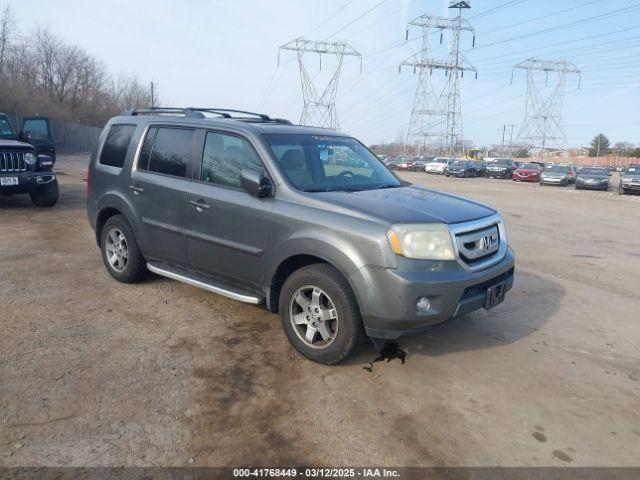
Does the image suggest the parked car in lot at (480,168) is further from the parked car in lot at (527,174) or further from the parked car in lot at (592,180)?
the parked car in lot at (592,180)

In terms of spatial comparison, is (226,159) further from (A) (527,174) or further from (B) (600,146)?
(B) (600,146)

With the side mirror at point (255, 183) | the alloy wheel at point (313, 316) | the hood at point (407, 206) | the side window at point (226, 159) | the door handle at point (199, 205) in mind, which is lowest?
the alloy wheel at point (313, 316)

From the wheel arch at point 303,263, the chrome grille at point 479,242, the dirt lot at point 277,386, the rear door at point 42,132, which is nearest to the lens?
the dirt lot at point 277,386

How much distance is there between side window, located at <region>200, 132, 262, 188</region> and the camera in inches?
173

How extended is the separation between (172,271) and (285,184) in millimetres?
1696

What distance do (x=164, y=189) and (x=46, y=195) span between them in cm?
727

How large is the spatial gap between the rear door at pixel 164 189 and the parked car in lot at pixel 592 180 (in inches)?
1174

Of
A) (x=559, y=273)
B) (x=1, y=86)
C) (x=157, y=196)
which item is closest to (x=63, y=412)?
(x=157, y=196)

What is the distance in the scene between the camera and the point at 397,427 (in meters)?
3.14

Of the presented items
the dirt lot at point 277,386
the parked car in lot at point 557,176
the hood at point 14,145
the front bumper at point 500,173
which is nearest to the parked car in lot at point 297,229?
the dirt lot at point 277,386

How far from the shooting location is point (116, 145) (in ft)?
18.4

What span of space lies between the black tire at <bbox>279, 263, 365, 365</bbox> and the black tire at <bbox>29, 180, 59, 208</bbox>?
8.74m

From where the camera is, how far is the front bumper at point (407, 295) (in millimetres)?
3471

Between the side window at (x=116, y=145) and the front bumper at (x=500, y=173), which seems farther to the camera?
the front bumper at (x=500, y=173)
